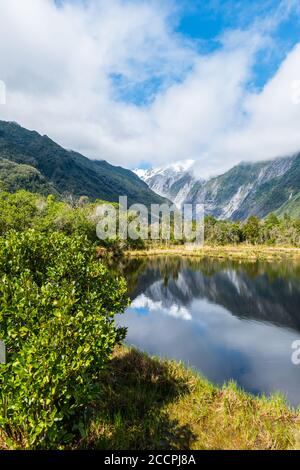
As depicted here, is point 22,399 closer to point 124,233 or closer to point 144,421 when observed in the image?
point 144,421

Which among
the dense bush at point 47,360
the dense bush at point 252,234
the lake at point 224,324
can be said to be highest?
the dense bush at point 252,234

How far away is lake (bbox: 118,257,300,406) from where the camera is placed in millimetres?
22016

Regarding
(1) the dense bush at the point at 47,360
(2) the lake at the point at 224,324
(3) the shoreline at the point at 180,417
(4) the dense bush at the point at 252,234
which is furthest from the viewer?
(4) the dense bush at the point at 252,234

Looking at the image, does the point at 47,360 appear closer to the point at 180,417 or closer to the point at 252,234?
the point at 180,417

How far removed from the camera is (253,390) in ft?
63.0

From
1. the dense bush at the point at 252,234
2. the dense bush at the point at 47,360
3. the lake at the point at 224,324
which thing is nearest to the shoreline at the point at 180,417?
the dense bush at the point at 47,360

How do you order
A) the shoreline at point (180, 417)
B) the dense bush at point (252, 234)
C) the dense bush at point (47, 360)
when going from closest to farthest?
the dense bush at point (47, 360)
the shoreline at point (180, 417)
the dense bush at point (252, 234)

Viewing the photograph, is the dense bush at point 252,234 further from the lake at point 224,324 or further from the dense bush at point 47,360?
the dense bush at point 47,360

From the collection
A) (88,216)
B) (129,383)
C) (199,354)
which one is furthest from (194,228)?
(129,383)

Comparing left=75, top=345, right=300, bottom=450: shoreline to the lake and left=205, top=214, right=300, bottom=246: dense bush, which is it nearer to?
the lake

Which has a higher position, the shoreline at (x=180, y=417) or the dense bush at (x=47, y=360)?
the dense bush at (x=47, y=360)

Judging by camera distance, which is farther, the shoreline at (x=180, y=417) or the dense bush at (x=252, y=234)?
the dense bush at (x=252, y=234)

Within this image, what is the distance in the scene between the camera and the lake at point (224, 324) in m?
22.0
